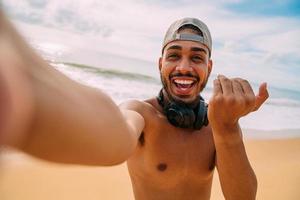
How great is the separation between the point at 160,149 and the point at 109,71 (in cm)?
886

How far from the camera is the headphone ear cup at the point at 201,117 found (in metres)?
1.86

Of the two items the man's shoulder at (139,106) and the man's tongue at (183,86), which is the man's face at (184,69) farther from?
the man's shoulder at (139,106)

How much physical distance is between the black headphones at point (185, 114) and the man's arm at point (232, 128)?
1.59 feet

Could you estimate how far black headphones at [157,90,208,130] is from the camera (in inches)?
71.3

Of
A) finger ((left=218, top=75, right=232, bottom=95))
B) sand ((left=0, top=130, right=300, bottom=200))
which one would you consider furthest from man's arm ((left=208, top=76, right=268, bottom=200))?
sand ((left=0, top=130, right=300, bottom=200))

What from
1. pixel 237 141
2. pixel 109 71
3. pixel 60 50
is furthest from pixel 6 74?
pixel 60 50

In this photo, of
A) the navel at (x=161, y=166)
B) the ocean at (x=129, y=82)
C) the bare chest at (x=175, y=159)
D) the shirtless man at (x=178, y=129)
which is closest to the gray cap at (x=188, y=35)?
the shirtless man at (x=178, y=129)

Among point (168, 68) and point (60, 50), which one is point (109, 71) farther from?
point (168, 68)

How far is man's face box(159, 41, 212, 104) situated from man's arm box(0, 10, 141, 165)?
4.76ft

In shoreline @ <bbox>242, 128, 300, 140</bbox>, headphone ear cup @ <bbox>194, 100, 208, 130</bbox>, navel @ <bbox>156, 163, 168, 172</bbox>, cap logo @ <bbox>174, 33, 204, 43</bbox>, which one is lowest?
shoreline @ <bbox>242, 128, 300, 140</bbox>

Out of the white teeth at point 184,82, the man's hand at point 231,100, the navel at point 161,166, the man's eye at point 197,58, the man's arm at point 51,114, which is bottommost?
the navel at point 161,166

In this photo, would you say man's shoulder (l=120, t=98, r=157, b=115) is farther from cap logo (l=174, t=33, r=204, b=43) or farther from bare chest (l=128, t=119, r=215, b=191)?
cap logo (l=174, t=33, r=204, b=43)

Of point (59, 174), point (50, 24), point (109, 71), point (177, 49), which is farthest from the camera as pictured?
point (50, 24)

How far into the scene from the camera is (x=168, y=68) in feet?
6.16
